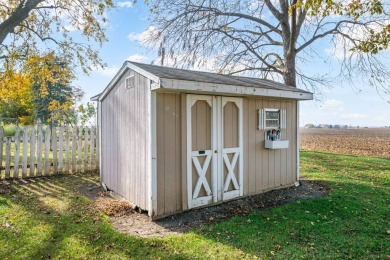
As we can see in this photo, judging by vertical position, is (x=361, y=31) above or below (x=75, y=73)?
above

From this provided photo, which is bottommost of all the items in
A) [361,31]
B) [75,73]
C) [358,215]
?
[358,215]

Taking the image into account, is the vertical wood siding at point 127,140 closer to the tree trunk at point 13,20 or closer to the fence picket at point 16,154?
the fence picket at point 16,154

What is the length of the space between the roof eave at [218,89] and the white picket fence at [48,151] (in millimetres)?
4910

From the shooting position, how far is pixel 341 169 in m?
9.52

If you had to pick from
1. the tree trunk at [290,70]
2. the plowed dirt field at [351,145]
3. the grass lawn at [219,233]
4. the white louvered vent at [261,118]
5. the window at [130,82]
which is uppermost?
the tree trunk at [290,70]

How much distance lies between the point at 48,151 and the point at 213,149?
17.1 feet

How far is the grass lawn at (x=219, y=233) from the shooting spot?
3260 millimetres

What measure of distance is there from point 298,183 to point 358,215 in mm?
2171

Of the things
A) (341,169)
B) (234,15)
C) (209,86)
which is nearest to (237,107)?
(209,86)

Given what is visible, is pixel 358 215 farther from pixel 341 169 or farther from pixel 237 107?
pixel 341 169

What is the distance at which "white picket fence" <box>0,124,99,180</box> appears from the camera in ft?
23.2

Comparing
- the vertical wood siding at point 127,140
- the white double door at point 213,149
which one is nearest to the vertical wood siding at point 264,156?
the white double door at point 213,149

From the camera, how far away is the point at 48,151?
7391mm

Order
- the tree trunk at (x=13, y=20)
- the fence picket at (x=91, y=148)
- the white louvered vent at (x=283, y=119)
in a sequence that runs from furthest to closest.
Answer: the fence picket at (x=91, y=148)
the tree trunk at (x=13, y=20)
the white louvered vent at (x=283, y=119)
